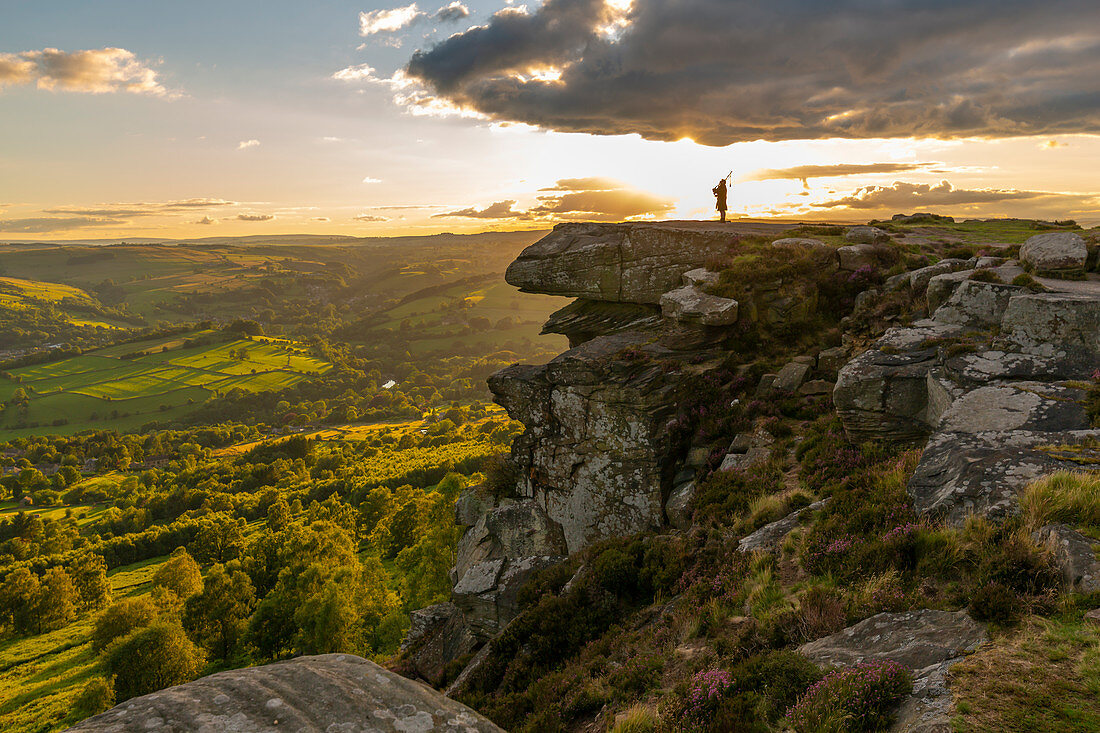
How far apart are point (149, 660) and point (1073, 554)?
66003 millimetres

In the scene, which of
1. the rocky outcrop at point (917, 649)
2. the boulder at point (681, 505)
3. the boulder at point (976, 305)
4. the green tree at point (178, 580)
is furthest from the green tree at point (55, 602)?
the boulder at point (976, 305)

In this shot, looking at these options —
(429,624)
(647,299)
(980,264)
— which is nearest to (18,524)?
(429,624)

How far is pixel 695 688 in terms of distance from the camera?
803 cm

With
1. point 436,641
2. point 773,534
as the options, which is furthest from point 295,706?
point 436,641

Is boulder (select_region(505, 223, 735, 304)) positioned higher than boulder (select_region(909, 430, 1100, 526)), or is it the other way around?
boulder (select_region(505, 223, 735, 304))

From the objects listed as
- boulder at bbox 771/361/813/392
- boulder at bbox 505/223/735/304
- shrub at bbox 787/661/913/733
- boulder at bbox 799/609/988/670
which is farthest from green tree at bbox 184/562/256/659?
shrub at bbox 787/661/913/733

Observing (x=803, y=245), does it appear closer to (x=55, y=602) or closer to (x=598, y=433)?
(x=598, y=433)

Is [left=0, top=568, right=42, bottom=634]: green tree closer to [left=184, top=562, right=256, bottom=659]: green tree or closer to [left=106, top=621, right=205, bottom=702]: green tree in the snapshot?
[left=184, top=562, right=256, bottom=659]: green tree

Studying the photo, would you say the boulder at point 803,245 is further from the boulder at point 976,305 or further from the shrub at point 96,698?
the shrub at point 96,698

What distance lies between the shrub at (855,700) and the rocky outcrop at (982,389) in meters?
3.90

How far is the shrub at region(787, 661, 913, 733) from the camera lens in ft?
19.6

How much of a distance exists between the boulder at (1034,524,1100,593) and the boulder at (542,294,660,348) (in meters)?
19.9

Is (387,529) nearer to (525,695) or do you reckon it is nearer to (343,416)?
(525,695)

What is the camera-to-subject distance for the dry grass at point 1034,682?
506 cm
